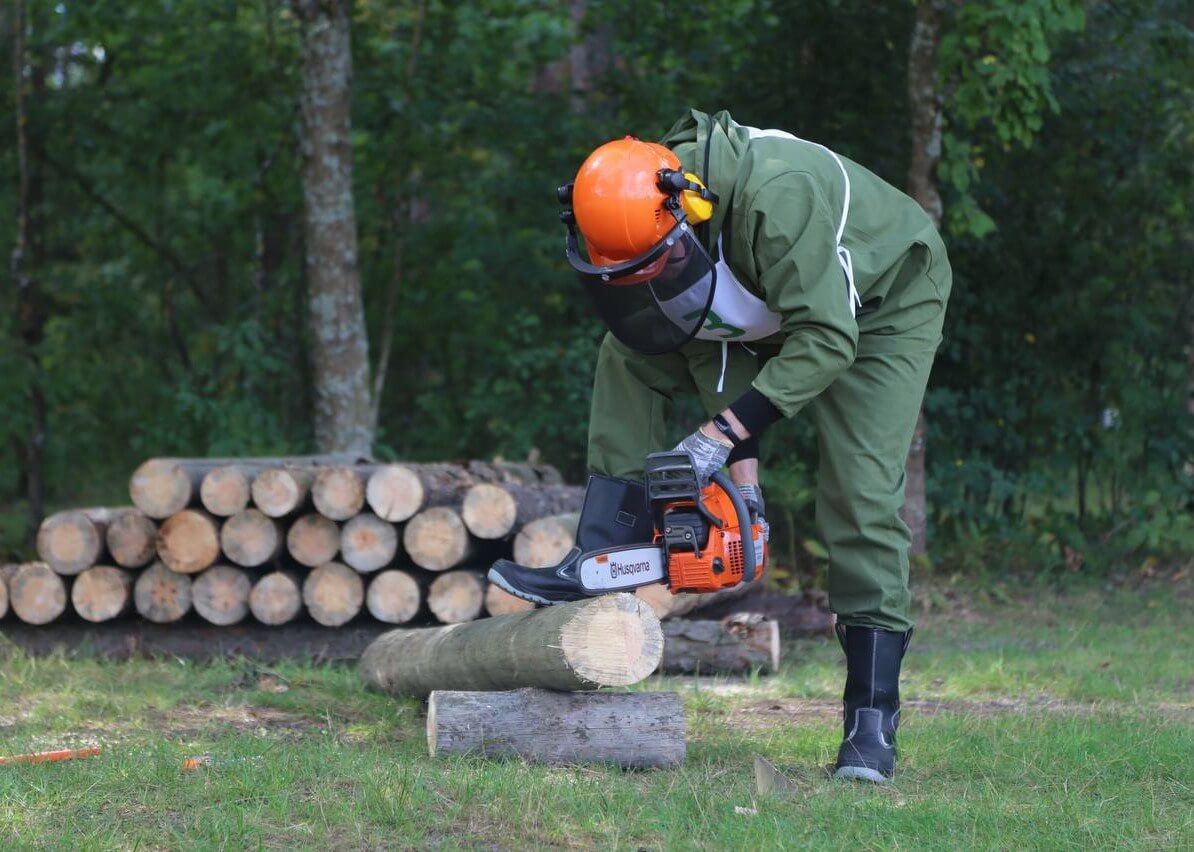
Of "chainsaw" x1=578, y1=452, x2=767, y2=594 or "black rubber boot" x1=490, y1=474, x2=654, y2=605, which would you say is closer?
"chainsaw" x1=578, y1=452, x2=767, y2=594

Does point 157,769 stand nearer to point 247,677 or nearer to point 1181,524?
point 247,677

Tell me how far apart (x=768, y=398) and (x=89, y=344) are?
7813mm

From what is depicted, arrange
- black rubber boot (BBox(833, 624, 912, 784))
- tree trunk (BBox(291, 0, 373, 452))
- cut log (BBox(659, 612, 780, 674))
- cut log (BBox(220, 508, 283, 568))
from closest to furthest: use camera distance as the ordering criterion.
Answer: black rubber boot (BBox(833, 624, 912, 784)), cut log (BBox(659, 612, 780, 674)), cut log (BBox(220, 508, 283, 568)), tree trunk (BBox(291, 0, 373, 452))

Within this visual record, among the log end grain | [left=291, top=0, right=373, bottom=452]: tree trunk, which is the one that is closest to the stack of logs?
the log end grain

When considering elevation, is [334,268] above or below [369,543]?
above

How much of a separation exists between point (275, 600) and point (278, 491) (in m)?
0.51

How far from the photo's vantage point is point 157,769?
3.77 metres

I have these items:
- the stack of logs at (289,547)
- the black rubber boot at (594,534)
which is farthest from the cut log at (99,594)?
the black rubber boot at (594,534)

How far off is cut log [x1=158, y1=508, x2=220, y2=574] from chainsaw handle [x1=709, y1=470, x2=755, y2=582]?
3096 millimetres

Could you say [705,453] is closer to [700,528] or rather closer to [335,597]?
[700,528]

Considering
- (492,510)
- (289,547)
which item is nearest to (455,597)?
(492,510)

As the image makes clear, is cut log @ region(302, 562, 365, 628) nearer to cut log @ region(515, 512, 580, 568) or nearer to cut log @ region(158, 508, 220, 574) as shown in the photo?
cut log @ region(158, 508, 220, 574)

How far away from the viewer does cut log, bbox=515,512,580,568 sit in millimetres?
5859

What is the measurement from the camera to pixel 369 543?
5891mm
